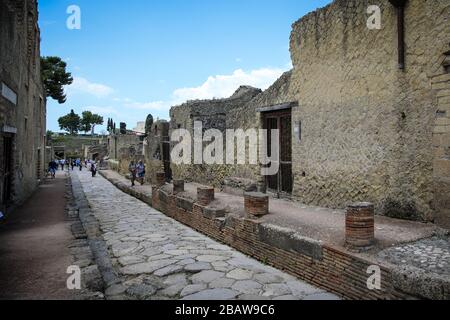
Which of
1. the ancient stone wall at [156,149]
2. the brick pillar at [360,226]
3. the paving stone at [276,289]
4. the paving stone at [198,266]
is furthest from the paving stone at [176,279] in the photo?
the ancient stone wall at [156,149]

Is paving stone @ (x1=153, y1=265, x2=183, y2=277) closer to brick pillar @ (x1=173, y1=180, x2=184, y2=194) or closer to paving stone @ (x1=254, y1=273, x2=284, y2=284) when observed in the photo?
paving stone @ (x1=254, y1=273, x2=284, y2=284)

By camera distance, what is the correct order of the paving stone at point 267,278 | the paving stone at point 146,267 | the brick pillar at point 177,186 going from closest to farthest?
the paving stone at point 267,278, the paving stone at point 146,267, the brick pillar at point 177,186

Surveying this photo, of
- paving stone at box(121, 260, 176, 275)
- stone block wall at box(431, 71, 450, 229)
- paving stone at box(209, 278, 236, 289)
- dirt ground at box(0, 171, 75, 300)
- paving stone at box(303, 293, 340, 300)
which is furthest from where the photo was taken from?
paving stone at box(121, 260, 176, 275)

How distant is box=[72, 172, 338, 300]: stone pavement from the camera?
409 centimetres

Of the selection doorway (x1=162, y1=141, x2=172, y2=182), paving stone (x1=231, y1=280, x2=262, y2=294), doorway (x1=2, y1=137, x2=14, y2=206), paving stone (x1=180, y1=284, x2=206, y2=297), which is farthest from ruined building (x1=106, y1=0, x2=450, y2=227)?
doorway (x1=162, y1=141, x2=172, y2=182)

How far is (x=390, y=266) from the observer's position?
340 cm

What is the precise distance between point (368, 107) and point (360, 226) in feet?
8.63

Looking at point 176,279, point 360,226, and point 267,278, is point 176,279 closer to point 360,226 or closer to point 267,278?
point 267,278

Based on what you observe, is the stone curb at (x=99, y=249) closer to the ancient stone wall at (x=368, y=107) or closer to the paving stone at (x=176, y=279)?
the paving stone at (x=176, y=279)

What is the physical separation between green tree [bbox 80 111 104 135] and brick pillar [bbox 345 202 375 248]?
8489cm

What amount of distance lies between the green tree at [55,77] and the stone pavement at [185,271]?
3405 cm

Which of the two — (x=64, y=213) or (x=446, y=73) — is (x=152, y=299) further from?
(x=64, y=213)

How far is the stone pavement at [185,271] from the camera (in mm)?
4086

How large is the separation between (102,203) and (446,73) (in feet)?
34.8
